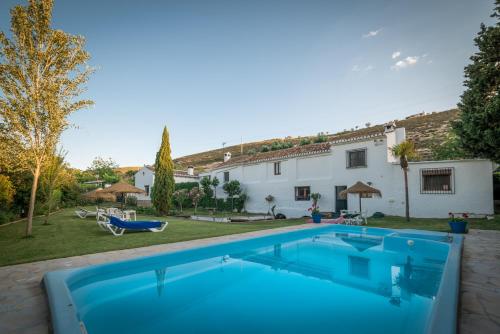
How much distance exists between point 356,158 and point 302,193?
17.5 feet

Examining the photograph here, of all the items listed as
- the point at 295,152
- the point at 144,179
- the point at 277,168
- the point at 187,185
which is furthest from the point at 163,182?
the point at 144,179

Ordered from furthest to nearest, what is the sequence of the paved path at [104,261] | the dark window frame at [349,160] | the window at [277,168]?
the window at [277,168], the dark window frame at [349,160], the paved path at [104,261]

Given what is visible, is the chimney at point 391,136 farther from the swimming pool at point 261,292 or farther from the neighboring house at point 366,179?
the swimming pool at point 261,292

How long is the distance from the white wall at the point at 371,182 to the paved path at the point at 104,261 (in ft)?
31.6

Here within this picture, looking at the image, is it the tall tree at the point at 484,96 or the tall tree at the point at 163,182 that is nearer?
the tall tree at the point at 484,96

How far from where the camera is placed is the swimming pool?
3520 millimetres

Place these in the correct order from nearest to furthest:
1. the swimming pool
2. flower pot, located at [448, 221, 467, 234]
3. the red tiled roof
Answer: the swimming pool < flower pot, located at [448, 221, 467, 234] < the red tiled roof

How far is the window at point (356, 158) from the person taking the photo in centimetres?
1825

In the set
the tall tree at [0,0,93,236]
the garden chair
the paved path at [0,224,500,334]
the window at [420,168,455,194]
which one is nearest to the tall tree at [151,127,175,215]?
the garden chair

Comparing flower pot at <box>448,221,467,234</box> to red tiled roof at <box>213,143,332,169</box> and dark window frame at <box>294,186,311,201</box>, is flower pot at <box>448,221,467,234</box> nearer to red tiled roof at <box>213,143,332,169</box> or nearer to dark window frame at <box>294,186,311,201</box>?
red tiled roof at <box>213,143,332,169</box>

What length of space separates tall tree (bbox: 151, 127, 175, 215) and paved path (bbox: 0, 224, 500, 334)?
46.3 feet

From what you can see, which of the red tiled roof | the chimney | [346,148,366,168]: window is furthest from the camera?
the red tiled roof

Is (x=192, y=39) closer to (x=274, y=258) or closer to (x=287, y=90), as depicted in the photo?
(x=287, y=90)

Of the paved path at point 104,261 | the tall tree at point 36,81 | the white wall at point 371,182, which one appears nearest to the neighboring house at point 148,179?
the white wall at point 371,182
